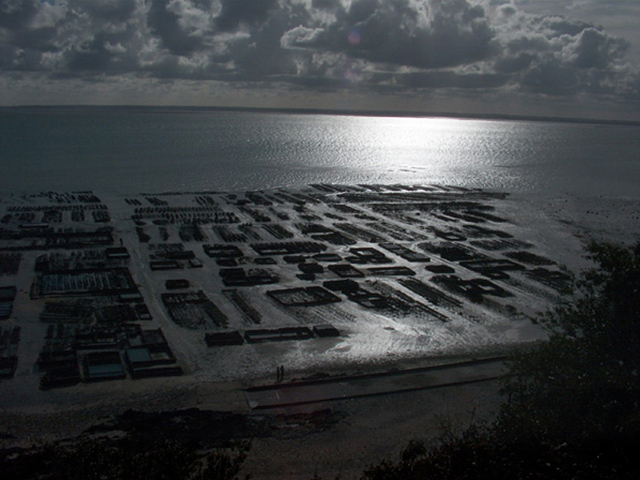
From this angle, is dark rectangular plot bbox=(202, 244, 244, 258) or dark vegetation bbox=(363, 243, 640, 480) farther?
dark rectangular plot bbox=(202, 244, 244, 258)

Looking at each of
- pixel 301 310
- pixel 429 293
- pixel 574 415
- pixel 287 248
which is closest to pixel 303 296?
pixel 301 310

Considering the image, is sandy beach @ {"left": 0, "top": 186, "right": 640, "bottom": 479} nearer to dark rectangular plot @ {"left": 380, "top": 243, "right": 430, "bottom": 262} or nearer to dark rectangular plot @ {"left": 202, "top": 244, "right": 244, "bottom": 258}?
dark rectangular plot @ {"left": 380, "top": 243, "right": 430, "bottom": 262}

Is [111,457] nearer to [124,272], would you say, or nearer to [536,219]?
[124,272]

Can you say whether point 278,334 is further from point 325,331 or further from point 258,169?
point 258,169

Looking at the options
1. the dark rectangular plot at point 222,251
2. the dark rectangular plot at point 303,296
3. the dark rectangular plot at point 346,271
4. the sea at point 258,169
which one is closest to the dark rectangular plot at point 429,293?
the dark rectangular plot at point 346,271

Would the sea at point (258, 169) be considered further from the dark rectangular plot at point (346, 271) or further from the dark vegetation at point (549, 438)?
the dark vegetation at point (549, 438)

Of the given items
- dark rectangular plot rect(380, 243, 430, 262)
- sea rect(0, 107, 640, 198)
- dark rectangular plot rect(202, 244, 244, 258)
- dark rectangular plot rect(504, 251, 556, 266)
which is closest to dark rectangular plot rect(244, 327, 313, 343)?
dark rectangular plot rect(202, 244, 244, 258)

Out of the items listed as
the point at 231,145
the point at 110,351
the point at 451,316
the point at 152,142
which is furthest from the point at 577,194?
the point at 152,142

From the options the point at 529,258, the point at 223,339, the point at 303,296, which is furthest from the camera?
the point at 529,258
